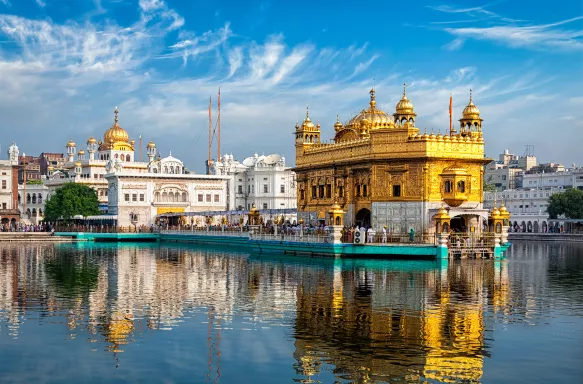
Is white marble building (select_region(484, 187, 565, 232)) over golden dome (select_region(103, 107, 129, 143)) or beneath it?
beneath

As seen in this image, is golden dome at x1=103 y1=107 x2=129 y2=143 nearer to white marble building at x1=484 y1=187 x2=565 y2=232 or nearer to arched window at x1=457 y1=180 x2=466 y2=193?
white marble building at x1=484 y1=187 x2=565 y2=232

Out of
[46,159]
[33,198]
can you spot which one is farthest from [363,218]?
[46,159]

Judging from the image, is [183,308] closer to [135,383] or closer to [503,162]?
[135,383]

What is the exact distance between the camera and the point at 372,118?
51.6m

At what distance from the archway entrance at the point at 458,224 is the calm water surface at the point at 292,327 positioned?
1164 cm

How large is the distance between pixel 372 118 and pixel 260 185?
121 feet

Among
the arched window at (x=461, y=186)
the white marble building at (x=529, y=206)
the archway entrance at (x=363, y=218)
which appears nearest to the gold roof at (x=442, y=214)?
the arched window at (x=461, y=186)

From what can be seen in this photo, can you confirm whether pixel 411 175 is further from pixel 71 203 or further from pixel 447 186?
pixel 71 203

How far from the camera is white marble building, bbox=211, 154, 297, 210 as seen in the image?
85.9m

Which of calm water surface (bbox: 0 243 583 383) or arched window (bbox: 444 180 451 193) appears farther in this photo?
arched window (bbox: 444 180 451 193)

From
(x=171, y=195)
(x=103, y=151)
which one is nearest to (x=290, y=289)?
(x=171, y=195)

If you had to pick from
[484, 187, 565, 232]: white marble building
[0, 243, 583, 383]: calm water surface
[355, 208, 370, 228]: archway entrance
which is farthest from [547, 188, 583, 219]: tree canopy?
[0, 243, 583, 383]: calm water surface

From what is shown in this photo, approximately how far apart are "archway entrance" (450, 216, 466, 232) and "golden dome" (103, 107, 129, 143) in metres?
59.1

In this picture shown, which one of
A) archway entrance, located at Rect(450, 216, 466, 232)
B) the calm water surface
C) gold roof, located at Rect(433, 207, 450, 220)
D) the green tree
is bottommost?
the calm water surface
